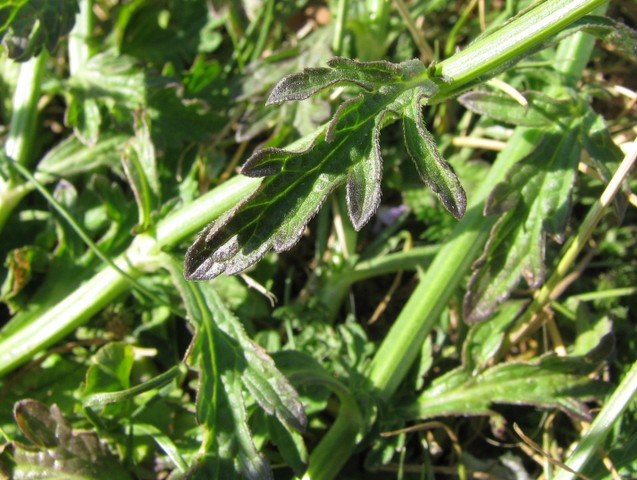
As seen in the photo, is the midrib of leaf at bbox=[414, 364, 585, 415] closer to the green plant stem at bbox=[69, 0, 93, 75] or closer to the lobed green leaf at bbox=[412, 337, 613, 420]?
the lobed green leaf at bbox=[412, 337, 613, 420]

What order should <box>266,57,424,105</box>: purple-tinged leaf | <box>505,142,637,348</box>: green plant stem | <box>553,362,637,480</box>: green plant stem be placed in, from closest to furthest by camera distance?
<box>266,57,424,105</box>: purple-tinged leaf → <box>553,362,637,480</box>: green plant stem → <box>505,142,637,348</box>: green plant stem

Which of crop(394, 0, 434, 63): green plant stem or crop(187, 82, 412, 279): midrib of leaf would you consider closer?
crop(187, 82, 412, 279): midrib of leaf

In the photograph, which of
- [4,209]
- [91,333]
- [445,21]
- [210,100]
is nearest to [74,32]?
[210,100]

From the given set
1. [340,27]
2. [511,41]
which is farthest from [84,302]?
[511,41]

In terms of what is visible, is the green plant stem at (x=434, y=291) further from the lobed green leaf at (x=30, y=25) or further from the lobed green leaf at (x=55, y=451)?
the lobed green leaf at (x=30, y=25)

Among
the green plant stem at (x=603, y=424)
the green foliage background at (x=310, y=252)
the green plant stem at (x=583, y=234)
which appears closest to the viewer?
the green foliage background at (x=310, y=252)

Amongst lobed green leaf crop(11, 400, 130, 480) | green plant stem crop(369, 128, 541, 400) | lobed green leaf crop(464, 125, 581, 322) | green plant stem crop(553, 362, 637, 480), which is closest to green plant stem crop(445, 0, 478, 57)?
green plant stem crop(369, 128, 541, 400)

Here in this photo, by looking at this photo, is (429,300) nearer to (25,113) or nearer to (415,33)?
(415,33)

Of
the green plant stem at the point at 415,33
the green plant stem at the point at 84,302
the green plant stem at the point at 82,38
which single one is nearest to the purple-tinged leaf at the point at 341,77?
the green plant stem at the point at 84,302

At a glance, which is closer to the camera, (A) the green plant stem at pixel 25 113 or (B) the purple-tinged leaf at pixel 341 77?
(B) the purple-tinged leaf at pixel 341 77
